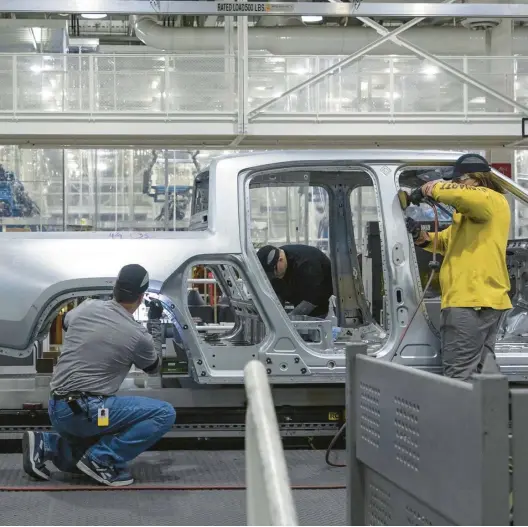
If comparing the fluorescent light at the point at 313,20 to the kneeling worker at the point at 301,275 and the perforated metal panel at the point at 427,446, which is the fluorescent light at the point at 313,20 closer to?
the kneeling worker at the point at 301,275

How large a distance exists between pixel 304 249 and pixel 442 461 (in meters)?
5.42

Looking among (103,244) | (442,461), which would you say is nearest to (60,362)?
(103,244)

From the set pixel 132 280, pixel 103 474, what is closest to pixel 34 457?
pixel 103 474

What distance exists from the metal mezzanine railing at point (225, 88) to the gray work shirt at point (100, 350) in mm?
9821

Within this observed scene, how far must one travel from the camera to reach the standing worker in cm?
593

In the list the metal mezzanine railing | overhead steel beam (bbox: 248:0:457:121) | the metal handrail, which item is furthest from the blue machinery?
the metal handrail

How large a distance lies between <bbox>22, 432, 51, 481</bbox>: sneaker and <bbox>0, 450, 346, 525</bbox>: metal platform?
0.08m

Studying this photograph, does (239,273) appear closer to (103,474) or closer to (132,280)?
(132,280)

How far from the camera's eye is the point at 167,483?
5668 millimetres

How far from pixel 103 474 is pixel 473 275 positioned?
8.37 feet

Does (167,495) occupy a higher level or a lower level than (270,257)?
lower

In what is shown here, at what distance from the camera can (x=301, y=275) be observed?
7.73 metres

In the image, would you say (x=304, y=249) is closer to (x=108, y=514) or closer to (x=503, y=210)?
(x=503, y=210)

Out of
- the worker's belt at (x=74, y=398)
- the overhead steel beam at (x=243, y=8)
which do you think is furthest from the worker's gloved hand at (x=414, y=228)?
the worker's belt at (x=74, y=398)
